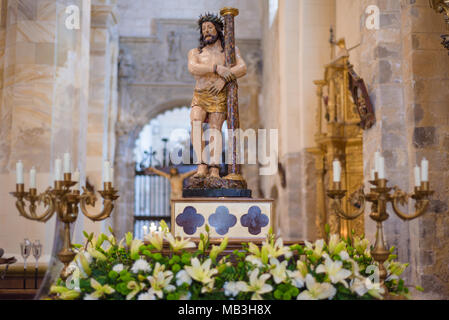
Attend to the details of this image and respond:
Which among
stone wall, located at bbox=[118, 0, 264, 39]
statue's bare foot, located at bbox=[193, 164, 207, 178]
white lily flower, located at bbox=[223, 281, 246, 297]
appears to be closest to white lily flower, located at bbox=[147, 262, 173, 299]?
white lily flower, located at bbox=[223, 281, 246, 297]

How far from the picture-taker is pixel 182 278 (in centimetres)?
305

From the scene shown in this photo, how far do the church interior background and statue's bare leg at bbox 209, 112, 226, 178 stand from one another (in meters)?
1.72

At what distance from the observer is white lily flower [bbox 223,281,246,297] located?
300cm

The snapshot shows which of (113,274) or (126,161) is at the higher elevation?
(126,161)

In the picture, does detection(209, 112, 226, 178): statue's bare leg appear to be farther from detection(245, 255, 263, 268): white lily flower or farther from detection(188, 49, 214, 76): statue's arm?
detection(245, 255, 263, 268): white lily flower

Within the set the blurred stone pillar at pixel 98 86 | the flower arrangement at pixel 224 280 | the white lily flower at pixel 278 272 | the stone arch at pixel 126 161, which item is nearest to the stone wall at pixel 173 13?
the stone arch at pixel 126 161

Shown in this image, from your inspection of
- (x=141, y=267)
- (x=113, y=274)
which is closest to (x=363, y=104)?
(x=141, y=267)

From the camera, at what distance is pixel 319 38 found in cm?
1246

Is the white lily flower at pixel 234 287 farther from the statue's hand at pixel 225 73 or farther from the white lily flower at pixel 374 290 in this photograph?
Answer: the statue's hand at pixel 225 73

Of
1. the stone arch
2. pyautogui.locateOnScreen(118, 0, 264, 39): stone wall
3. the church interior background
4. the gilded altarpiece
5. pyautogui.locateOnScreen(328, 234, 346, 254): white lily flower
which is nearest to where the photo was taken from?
pyautogui.locateOnScreen(328, 234, 346, 254): white lily flower

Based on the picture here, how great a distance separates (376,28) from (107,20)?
829 centimetres

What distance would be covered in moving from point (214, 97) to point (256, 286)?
306 centimetres

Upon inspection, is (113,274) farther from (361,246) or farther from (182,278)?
A: (361,246)
